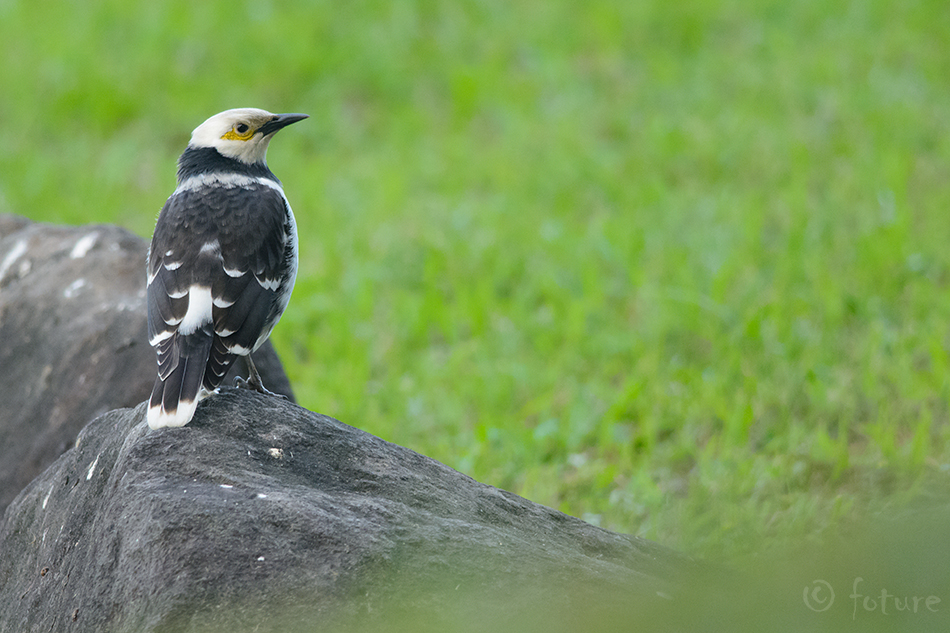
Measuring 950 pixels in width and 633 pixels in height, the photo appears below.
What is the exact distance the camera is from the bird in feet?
9.57

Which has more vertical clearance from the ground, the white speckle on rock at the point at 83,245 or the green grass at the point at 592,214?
the green grass at the point at 592,214

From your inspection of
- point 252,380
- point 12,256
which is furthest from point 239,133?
point 12,256

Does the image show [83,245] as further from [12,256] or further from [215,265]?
[215,265]

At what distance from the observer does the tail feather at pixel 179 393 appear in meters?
2.71

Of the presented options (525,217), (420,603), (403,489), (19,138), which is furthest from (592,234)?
(19,138)

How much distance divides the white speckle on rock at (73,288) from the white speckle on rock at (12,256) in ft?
1.61

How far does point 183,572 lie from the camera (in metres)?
2.24

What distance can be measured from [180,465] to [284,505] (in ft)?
1.21

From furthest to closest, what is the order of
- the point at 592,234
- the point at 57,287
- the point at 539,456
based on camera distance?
the point at 592,234, the point at 539,456, the point at 57,287

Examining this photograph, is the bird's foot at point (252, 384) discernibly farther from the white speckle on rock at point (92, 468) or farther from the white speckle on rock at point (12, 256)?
the white speckle on rock at point (12, 256)

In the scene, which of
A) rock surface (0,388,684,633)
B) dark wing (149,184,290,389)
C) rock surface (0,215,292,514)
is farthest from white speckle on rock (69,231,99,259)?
rock surface (0,388,684,633)

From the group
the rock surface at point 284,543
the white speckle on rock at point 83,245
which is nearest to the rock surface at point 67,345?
the white speckle on rock at point 83,245

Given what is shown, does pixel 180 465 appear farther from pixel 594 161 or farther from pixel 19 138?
pixel 19 138

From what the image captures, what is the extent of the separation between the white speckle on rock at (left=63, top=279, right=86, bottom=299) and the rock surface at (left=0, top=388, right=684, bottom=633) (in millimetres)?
1112
